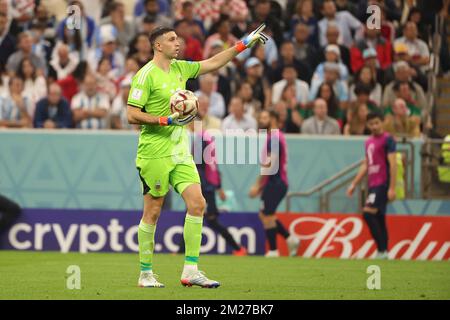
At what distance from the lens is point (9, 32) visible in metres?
22.4

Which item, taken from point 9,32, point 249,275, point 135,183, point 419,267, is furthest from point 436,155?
point 9,32

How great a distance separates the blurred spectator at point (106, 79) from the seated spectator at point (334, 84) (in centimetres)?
363

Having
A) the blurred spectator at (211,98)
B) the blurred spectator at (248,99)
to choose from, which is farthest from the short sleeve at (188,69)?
the blurred spectator at (211,98)

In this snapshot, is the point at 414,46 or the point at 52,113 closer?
the point at 52,113

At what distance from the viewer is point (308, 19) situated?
2166 centimetres

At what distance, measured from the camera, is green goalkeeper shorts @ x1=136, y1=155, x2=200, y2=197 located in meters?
11.6

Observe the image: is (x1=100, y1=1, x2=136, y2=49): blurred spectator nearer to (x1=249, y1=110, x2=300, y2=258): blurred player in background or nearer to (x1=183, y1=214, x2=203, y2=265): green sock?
(x1=249, y1=110, x2=300, y2=258): blurred player in background

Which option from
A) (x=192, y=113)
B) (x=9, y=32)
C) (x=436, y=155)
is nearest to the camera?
(x=192, y=113)

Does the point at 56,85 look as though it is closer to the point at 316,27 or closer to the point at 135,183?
the point at 135,183

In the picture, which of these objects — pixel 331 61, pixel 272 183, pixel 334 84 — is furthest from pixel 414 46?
pixel 272 183

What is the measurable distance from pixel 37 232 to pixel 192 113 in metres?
8.91

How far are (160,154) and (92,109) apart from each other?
9.20 meters

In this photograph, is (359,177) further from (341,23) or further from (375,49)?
(341,23)

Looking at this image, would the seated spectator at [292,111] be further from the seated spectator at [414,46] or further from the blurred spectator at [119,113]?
the blurred spectator at [119,113]
